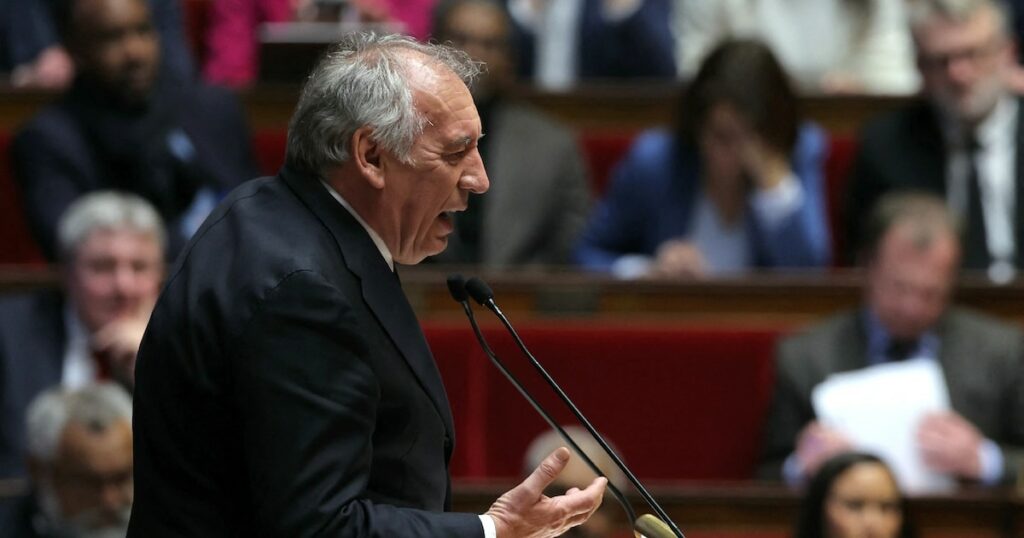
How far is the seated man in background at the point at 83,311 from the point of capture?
2.46 m

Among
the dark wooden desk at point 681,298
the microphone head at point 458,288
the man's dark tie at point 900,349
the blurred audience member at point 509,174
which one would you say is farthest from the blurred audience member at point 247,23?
the microphone head at point 458,288

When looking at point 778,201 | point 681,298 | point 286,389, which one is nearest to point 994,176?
point 778,201

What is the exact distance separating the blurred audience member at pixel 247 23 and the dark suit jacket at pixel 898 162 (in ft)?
2.75

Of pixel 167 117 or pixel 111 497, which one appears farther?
pixel 167 117

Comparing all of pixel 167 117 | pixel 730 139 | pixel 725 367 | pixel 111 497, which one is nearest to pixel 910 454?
pixel 725 367

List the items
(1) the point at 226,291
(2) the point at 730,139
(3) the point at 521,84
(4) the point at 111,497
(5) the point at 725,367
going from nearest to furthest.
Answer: (1) the point at 226,291
(4) the point at 111,497
(5) the point at 725,367
(2) the point at 730,139
(3) the point at 521,84

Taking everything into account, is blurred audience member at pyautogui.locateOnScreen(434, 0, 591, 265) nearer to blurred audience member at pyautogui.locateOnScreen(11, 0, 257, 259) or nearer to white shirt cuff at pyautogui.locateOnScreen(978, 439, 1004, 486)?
blurred audience member at pyautogui.locateOnScreen(11, 0, 257, 259)

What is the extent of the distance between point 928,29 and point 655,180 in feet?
1.60

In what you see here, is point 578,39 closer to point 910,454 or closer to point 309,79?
point 910,454

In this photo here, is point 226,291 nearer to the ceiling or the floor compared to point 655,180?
nearer to the ceiling

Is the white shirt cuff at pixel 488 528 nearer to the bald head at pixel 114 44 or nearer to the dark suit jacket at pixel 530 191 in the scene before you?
the dark suit jacket at pixel 530 191

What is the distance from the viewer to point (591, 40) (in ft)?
10.8

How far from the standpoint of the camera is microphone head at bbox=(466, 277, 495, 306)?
4.12 feet

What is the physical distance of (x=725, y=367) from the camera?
8.30 feet
